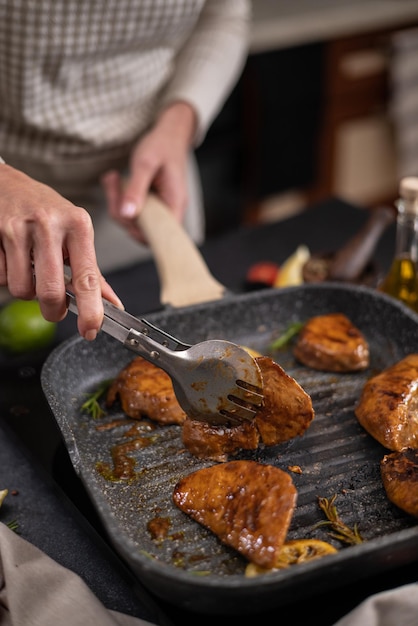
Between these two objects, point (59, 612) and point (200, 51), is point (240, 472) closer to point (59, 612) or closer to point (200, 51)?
point (59, 612)

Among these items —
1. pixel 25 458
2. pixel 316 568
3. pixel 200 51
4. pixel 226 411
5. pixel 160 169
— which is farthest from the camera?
pixel 200 51

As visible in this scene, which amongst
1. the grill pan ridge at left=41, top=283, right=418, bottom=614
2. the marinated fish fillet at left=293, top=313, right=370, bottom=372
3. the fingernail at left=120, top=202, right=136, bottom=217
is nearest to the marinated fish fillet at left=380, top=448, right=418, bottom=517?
the grill pan ridge at left=41, top=283, right=418, bottom=614

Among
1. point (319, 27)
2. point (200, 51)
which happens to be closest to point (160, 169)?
point (200, 51)

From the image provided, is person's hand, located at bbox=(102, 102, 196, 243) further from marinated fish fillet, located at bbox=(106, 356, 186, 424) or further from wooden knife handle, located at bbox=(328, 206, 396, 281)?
marinated fish fillet, located at bbox=(106, 356, 186, 424)

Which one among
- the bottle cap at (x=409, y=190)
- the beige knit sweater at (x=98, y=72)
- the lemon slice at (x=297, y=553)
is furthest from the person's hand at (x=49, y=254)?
the beige knit sweater at (x=98, y=72)

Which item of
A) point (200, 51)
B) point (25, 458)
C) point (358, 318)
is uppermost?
point (200, 51)

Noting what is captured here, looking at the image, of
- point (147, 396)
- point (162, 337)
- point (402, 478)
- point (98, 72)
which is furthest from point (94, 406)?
point (98, 72)

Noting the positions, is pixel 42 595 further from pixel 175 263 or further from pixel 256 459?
pixel 175 263
